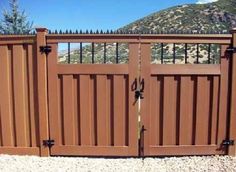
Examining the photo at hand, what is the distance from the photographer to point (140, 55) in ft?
17.9

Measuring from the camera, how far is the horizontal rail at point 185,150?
5660mm

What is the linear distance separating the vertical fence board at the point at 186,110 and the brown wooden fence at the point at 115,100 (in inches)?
0.7

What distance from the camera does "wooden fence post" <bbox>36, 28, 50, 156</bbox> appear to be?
5473mm

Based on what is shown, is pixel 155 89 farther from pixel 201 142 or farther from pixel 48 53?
pixel 48 53

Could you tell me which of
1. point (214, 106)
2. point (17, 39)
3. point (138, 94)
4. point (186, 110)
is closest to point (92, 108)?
point (138, 94)

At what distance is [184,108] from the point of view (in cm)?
564

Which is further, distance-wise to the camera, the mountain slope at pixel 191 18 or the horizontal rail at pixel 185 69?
the mountain slope at pixel 191 18

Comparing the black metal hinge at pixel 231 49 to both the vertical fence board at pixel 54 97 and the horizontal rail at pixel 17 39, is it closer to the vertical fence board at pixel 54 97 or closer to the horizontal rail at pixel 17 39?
the vertical fence board at pixel 54 97

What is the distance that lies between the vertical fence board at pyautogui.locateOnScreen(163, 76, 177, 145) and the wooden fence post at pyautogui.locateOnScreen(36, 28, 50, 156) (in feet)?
6.45

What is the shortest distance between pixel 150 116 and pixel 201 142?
990mm

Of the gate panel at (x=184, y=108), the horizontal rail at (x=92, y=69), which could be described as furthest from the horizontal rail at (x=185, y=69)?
the horizontal rail at (x=92, y=69)

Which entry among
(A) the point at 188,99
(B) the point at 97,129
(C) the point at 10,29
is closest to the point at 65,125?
(B) the point at 97,129

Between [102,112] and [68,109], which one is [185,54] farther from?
[68,109]

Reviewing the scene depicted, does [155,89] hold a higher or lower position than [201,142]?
higher
